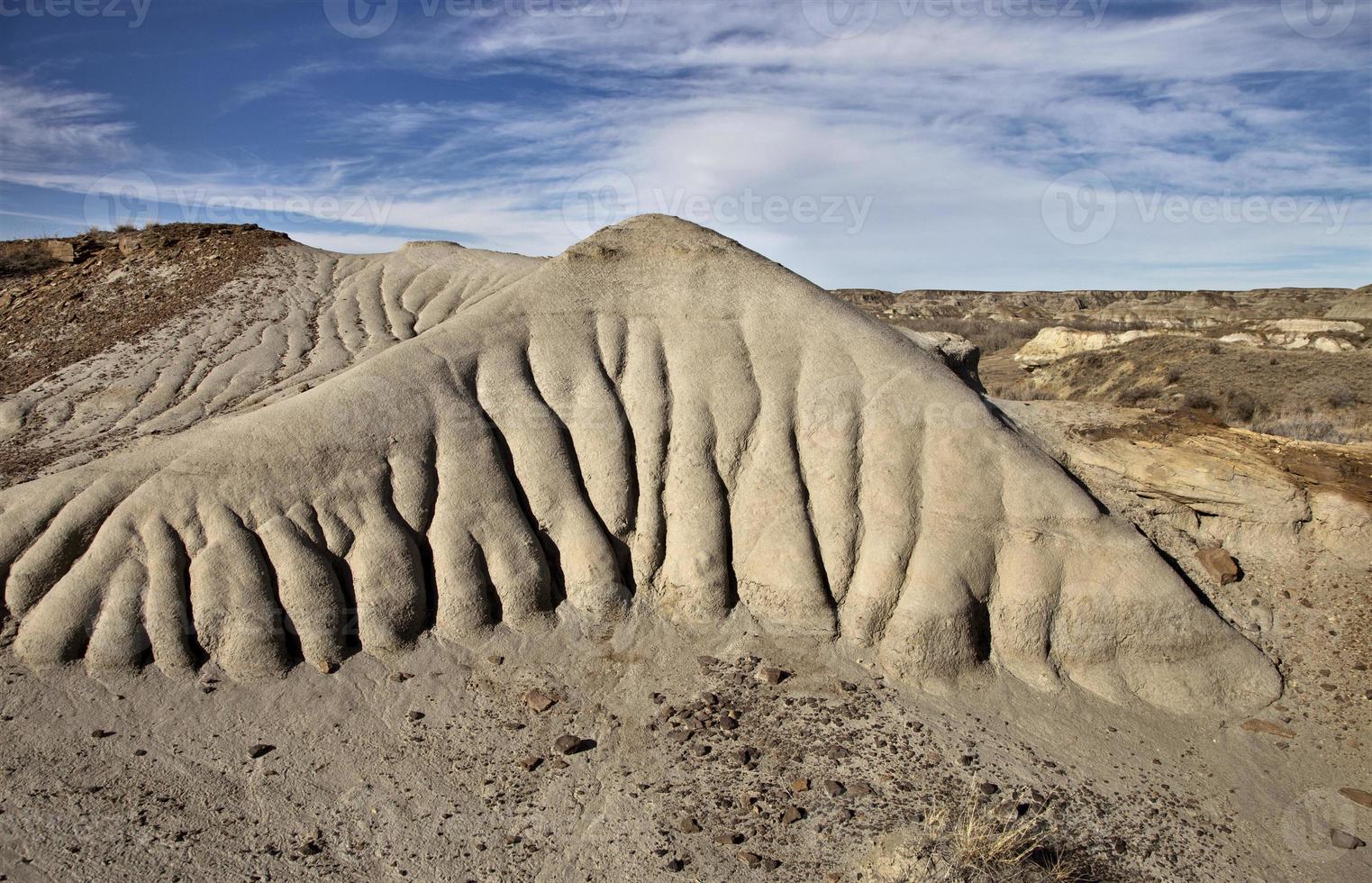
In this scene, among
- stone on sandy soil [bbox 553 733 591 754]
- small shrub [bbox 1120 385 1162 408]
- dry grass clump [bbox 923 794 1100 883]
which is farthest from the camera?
small shrub [bbox 1120 385 1162 408]

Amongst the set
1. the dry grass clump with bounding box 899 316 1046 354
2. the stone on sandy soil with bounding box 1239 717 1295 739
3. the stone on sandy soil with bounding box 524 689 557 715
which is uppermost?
the stone on sandy soil with bounding box 524 689 557 715

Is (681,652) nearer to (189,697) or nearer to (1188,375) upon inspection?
(189,697)

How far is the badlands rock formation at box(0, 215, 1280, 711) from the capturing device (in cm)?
728

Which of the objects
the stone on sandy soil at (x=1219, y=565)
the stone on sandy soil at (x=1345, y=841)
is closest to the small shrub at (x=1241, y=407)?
the stone on sandy soil at (x=1219, y=565)

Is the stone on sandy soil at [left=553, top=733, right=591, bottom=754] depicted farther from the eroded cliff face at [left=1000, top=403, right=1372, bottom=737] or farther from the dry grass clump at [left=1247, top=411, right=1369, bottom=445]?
the dry grass clump at [left=1247, top=411, right=1369, bottom=445]

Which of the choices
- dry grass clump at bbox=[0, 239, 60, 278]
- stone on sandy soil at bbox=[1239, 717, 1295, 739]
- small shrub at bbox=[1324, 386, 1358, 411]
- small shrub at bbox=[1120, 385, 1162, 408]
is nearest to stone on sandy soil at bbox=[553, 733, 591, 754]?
stone on sandy soil at bbox=[1239, 717, 1295, 739]

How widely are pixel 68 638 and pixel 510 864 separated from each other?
14.5 ft

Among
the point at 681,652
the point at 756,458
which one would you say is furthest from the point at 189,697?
the point at 756,458

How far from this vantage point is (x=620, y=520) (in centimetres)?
867

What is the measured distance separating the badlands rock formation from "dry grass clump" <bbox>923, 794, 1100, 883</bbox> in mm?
1764

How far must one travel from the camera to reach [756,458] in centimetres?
894

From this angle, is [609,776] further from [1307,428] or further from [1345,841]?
[1307,428]

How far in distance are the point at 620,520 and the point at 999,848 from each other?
15.2 feet

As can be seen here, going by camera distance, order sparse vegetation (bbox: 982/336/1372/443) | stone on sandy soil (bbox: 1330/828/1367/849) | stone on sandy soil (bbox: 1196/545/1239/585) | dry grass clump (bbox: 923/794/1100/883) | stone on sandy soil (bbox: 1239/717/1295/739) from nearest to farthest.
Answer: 1. dry grass clump (bbox: 923/794/1100/883)
2. stone on sandy soil (bbox: 1330/828/1367/849)
3. stone on sandy soil (bbox: 1239/717/1295/739)
4. stone on sandy soil (bbox: 1196/545/1239/585)
5. sparse vegetation (bbox: 982/336/1372/443)
